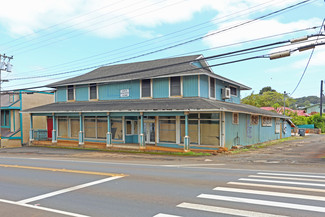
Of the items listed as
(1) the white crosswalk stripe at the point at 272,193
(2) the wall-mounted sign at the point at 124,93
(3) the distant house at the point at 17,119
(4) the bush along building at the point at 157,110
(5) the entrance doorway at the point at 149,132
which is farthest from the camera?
(3) the distant house at the point at 17,119

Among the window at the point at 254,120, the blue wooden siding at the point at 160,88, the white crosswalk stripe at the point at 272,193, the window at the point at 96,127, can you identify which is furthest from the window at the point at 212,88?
the white crosswalk stripe at the point at 272,193

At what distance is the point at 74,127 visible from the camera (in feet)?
85.9

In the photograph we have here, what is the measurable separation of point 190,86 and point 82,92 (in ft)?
38.2

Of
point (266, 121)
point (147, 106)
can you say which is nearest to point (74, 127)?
point (147, 106)

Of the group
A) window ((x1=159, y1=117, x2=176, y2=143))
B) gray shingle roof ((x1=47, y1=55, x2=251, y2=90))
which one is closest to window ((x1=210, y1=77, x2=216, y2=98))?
gray shingle roof ((x1=47, y1=55, x2=251, y2=90))

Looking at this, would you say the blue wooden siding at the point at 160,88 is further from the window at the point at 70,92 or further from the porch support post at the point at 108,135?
the window at the point at 70,92

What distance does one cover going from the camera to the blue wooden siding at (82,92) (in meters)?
25.8

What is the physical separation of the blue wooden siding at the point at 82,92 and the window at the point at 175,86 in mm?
9324

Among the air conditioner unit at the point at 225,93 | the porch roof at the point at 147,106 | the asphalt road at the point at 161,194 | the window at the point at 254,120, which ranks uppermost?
the air conditioner unit at the point at 225,93

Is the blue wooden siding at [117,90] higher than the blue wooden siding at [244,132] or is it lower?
higher

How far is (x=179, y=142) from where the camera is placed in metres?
20.4

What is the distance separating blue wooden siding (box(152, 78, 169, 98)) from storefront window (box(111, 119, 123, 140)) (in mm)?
4388

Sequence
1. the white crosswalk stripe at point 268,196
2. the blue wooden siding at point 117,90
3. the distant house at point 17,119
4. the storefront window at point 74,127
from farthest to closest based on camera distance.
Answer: the distant house at point 17,119
the storefront window at point 74,127
the blue wooden siding at point 117,90
the white crosswalk stripe at point 268,196

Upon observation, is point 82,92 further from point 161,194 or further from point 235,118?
point 161,194
